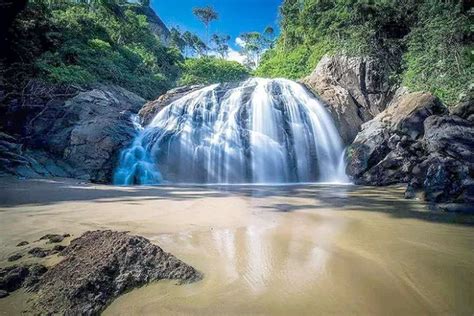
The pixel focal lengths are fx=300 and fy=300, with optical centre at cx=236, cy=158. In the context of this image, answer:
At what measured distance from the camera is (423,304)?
1754 mm

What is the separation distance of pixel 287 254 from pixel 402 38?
1934 cm

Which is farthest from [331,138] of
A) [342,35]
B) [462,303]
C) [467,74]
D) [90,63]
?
[90,63]

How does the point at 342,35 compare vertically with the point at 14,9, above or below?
above

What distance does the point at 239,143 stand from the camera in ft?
44.9

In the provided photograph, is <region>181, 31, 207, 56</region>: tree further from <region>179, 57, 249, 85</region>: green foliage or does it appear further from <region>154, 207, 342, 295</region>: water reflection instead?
<region>154, 207, 342, 295</region>: water reflection

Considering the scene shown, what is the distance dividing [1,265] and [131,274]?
3.69ft

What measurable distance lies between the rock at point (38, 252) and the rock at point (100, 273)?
8.4 inches

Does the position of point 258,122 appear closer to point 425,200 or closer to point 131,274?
point 425,200

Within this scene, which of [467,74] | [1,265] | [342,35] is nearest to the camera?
[1,265]

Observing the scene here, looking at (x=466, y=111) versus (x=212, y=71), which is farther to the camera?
(x=212, y=71)

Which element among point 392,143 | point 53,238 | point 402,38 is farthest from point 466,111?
point 53,238

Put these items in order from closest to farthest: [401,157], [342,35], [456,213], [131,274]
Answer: [131,274], [456,213], [401,157], [342,35]

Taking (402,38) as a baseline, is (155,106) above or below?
below

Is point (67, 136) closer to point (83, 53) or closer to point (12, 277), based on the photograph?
point (83, 53)
